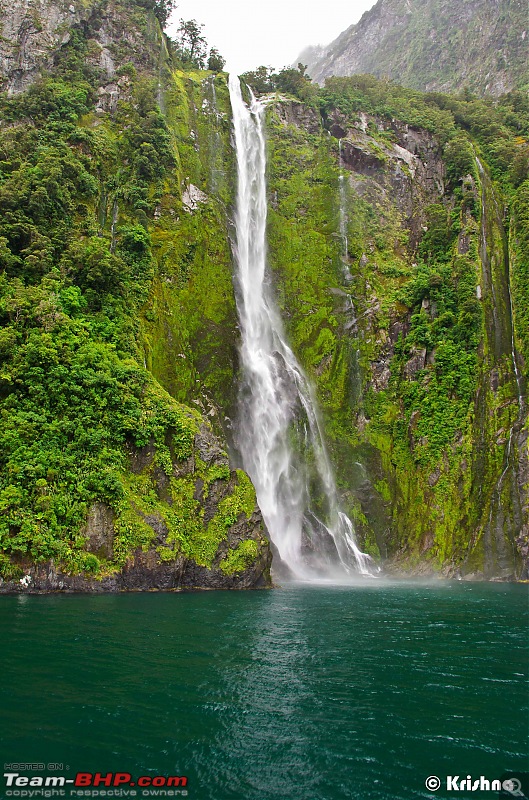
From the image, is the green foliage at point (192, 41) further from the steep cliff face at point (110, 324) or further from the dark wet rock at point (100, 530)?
the dark wet rock at point (100, 530)

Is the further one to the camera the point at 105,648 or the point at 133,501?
the point at 133,501

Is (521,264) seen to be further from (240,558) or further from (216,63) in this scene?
(216,63)

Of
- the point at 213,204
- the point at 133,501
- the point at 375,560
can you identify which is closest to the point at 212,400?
the point at 133,501

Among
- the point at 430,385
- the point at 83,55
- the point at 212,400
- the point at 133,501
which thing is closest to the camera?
the point at 133,501

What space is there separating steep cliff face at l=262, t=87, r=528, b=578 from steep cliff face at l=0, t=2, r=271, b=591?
809 centimetres

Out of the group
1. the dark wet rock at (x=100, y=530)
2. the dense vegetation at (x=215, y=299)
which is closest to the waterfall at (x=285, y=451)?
the dense vegetation at (x=215, y=299)

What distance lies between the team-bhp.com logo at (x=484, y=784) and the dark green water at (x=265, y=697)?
12cm

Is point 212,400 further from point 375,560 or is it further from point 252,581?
point 375,560

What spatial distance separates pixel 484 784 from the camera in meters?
6.83

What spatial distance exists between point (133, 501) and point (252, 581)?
249 inches

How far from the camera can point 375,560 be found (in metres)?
32.4

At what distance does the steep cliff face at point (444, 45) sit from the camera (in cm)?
7819

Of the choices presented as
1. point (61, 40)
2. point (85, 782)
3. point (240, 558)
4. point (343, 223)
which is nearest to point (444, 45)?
point (343, 223)

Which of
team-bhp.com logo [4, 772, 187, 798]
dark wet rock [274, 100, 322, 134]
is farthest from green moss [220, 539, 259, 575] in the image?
dark wet rock [274, 100, 322, 134]
